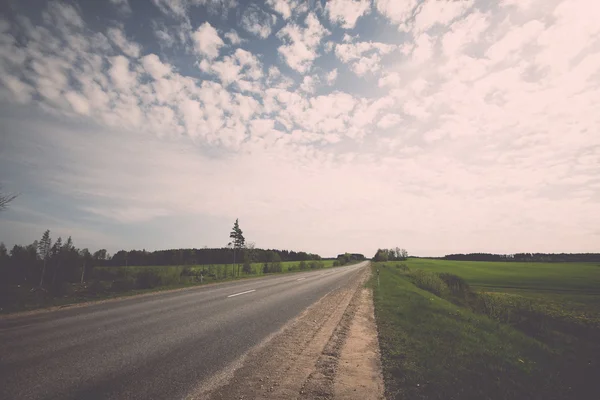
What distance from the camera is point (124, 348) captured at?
5836mm

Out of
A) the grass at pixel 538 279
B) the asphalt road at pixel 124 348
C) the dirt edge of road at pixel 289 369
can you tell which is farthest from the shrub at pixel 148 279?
the grass at pixel 538 279

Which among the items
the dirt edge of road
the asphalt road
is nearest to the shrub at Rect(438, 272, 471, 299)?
the asphalt road

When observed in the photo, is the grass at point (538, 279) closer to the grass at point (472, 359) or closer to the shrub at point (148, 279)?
the grass at point (472, 359)

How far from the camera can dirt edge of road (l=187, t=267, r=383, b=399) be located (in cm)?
411

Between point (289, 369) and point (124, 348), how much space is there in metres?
3.86

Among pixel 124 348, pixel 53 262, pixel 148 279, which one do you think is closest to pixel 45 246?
pixel 53 262

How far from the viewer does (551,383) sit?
18.0 ft

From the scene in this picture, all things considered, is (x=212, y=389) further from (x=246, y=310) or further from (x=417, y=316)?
(x=417, y=316)

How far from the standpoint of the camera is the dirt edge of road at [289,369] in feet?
13.5

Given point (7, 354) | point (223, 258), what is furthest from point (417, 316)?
point (223, 258)

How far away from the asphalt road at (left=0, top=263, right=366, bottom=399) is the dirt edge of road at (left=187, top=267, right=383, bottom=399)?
35cm

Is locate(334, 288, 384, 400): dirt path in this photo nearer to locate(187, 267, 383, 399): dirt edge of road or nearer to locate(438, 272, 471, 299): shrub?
locate(187, 267, 383, 399): dirt edge of road

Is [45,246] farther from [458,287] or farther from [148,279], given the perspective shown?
[458,287]

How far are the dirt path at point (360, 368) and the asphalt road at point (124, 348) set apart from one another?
2255 mm
